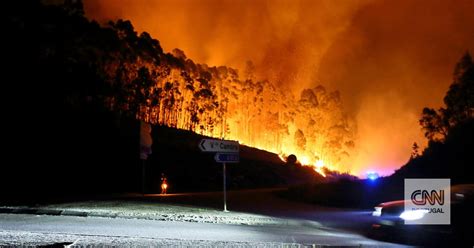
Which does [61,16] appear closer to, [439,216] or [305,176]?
[305,176]

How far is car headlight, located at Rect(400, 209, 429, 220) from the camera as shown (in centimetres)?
1162

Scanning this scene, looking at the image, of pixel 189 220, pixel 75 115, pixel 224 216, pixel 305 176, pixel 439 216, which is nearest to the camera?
pixel 439 216

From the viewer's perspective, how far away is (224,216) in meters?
16.8

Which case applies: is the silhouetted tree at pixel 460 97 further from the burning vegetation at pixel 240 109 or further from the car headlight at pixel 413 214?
the car headlight at pixel 413 214

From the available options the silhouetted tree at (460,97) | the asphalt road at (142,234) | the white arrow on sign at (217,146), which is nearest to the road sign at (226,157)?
the white arrow on sign at (217,146)

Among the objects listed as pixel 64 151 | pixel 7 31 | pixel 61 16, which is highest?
pixel 61 16

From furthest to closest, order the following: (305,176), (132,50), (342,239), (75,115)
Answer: (132,50), (305,176), (75,115), (342,239)

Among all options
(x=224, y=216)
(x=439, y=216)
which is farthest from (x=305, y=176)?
(x=439, y=216)

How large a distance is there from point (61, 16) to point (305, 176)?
3663 centimetres

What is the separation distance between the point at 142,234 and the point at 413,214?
5.98 meters

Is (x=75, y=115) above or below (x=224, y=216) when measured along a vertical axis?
above

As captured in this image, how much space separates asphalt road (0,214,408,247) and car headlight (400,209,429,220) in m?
0.78

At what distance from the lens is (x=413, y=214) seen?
11719 mm

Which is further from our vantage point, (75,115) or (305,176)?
(305,176)
